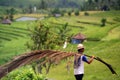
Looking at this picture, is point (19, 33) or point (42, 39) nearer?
point (42, 39)

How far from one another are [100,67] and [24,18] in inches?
5324

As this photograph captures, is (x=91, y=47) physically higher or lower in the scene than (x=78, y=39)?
higher

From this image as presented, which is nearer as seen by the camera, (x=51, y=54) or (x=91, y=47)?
(x=51, y=54)

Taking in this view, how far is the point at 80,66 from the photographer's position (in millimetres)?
9289

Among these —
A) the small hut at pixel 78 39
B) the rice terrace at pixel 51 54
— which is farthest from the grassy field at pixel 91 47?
the small hut at pixel 78 39

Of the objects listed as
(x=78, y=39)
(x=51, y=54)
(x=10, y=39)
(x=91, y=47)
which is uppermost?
(x=51, y=54)

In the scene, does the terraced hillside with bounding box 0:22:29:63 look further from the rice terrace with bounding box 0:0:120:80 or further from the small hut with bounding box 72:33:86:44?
the small hut with bounding box 72:33:86:44

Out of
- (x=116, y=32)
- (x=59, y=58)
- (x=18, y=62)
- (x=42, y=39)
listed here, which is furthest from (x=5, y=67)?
(x=116, y=32)

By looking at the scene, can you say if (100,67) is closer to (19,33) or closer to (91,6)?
(19,33)

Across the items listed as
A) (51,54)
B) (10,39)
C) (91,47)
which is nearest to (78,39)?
(91,47)

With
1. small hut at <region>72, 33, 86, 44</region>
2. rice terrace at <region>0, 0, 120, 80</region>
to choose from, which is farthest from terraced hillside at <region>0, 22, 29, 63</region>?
small hut at <region>72, 33, 86, 44</region>

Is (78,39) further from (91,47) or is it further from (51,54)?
(51,54)

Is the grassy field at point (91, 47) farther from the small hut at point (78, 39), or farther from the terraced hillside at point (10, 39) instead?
the small hut at point (78, 39)

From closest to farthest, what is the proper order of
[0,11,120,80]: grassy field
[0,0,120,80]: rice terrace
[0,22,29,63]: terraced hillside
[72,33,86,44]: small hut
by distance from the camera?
[0,0,120,80]: rice terrace → [0,11,120,80]: grassy field → [72,33,86,44]: small hut → [0,22,29,63]: terraced hillside
